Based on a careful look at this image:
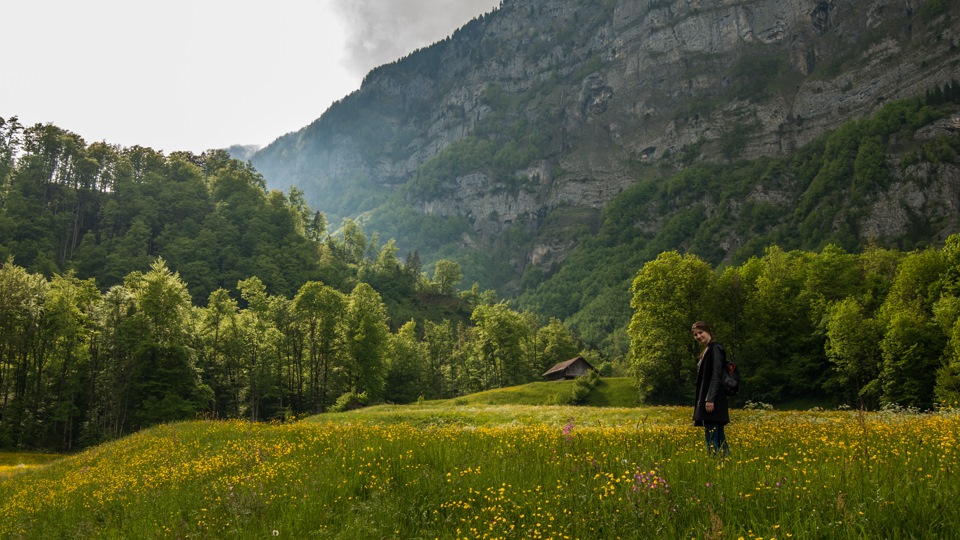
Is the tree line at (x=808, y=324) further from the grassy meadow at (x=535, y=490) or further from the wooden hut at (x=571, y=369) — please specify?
the grassy meadow at (x=535, y=490)

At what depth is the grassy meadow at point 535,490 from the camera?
4935mm

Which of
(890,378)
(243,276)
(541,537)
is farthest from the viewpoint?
(243,276)

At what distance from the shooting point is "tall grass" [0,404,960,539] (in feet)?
16.2

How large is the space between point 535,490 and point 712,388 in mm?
4283

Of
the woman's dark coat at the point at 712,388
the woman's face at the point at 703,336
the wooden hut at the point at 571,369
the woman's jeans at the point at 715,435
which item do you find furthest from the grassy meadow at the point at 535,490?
the wooden hut at the point at 571,369

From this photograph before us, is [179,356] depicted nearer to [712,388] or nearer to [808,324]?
[712,388]

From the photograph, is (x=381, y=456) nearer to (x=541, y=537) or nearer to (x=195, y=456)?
(x=541, y=537)

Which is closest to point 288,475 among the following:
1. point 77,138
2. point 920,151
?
point 77,138

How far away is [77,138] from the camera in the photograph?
124 meters

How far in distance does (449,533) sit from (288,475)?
404 centimetres

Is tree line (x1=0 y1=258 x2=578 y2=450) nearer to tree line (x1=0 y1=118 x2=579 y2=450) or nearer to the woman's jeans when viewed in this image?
tree line (x1=0 y1=118 x2=579 y2=450)

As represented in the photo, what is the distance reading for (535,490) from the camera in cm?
670

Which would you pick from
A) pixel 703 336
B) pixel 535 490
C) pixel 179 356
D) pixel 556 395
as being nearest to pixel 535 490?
pixel 535 490

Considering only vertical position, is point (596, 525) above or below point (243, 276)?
below
